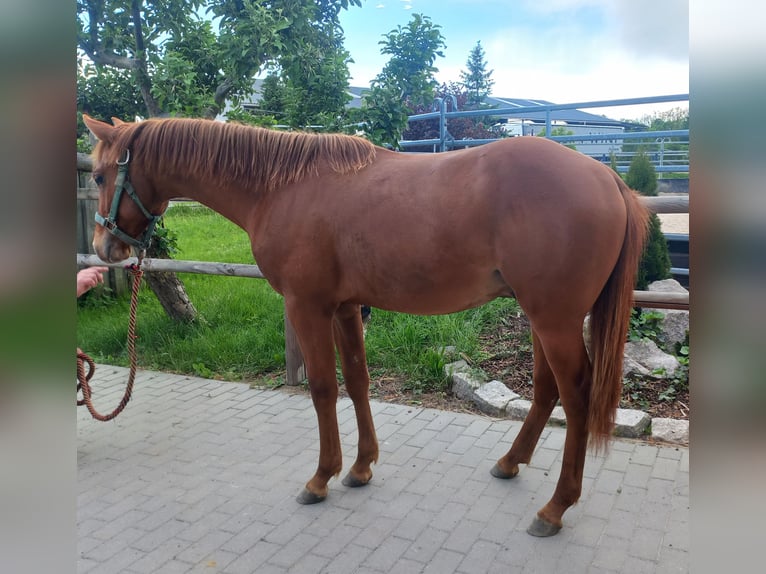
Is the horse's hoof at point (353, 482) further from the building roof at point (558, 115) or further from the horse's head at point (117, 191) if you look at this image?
the building roof at point (558, 115)

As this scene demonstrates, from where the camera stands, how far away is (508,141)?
7.91ft

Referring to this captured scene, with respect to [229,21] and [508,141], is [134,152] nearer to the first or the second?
[508,141]

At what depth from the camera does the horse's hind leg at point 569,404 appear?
7.62ft

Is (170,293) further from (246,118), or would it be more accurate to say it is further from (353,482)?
(353,482)

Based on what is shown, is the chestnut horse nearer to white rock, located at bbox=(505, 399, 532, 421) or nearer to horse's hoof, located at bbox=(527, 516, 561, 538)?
horse's hoof, located at bbox=(527, 516, 561, 538)

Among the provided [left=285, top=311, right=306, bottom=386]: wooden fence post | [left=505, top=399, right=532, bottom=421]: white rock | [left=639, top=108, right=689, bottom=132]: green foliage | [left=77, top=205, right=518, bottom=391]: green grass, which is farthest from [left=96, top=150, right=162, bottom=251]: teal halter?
[left=639, top=108, right=689, bottom=132]: green foliage

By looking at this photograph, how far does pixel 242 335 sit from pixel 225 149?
2686 mm

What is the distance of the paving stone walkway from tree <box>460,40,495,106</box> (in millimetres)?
8762

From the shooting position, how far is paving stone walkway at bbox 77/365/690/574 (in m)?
2.35

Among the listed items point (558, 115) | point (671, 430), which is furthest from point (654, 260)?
point (558, 115)

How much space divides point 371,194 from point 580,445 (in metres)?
Answer: 1.49
